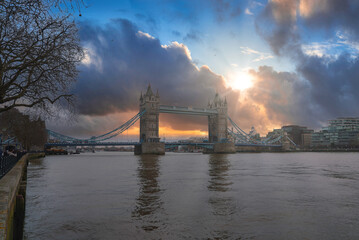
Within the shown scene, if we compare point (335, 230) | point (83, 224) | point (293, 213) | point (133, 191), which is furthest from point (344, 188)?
point (83, 224)

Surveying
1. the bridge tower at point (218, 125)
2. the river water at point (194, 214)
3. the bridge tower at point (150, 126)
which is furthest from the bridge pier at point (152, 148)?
the river water at point (194, 214)

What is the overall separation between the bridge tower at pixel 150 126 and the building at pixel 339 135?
295 feet

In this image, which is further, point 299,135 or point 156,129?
point 299,135

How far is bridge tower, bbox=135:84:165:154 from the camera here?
256 ft

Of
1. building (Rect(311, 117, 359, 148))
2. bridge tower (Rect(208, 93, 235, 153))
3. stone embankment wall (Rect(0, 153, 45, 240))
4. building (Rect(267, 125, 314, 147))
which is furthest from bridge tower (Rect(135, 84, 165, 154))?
building (Rect(267, 125, 314, 147))

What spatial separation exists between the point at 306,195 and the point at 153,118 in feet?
248

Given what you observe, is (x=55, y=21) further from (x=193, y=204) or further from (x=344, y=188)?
(x=344, y=188)

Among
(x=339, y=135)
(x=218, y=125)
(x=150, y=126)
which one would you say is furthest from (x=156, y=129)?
(x=339, y=135)

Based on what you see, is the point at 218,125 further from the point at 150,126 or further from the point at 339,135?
the point at 339,135

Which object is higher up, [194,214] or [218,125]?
[218,125]

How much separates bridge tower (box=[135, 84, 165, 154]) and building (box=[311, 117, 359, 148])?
89872mm

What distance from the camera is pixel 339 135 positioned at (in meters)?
134

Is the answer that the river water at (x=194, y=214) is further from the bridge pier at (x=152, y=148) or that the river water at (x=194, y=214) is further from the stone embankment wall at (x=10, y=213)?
the bridge pier at (x=152, y=148)

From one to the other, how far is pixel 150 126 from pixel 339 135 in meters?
101
